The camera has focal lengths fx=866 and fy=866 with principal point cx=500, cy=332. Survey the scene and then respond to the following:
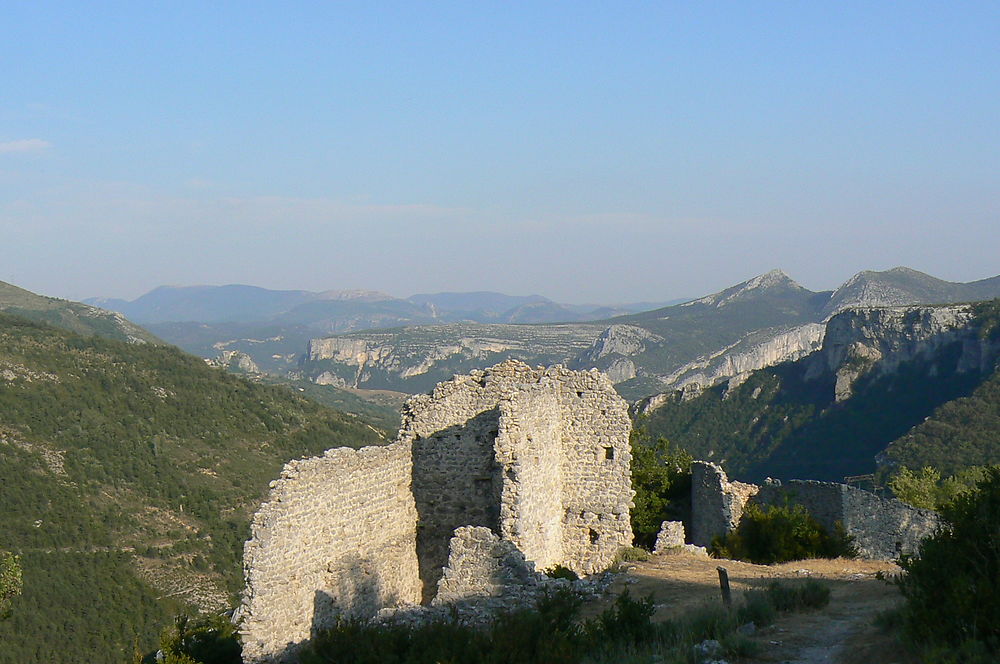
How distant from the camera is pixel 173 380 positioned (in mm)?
57562

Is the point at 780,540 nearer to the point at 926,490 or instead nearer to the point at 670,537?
the point at 670,537

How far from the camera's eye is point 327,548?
38.1ft

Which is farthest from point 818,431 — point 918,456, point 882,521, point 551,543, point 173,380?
point 551,543

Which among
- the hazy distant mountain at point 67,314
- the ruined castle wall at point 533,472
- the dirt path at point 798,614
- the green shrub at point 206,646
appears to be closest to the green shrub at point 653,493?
the dirt path at point 798,614

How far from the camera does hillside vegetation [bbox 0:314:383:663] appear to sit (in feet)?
96.8

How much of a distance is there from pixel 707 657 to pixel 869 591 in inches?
207

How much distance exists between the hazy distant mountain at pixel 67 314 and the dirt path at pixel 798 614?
307 feet

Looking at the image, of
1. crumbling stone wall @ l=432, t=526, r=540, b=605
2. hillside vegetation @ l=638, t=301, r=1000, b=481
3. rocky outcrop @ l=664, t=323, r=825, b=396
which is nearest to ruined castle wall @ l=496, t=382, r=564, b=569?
crumbling stone wall @ l=432, t=526, r=540, b=605

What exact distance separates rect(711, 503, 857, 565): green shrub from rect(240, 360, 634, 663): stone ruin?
13.0ft

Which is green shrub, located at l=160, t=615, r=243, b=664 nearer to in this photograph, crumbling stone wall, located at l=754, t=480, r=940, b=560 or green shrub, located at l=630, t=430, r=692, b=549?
green shrub, located at l=630, t=430, r=692, b=549

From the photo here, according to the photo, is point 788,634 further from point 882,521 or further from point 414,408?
point 882,521

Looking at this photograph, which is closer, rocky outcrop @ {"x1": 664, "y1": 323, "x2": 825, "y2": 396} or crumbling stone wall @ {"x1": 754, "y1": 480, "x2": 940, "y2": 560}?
crumbling stone wall @ {"x1": 754, "y1": 480, "x2": 940, "y2": 560}

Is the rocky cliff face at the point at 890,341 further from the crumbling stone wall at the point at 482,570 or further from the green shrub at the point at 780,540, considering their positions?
the crumbling stone wall at the point at 482,570

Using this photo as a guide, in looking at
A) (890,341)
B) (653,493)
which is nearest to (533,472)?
(653,493)
